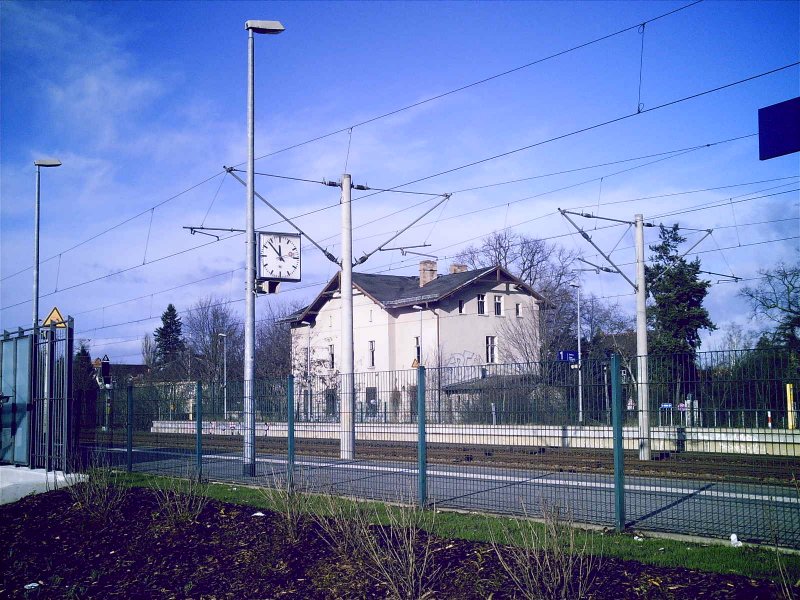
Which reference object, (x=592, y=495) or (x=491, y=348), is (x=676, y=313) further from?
(x=592, y=495)

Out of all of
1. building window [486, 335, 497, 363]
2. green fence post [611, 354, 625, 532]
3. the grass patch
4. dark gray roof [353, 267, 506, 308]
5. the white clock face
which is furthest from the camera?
building window [486, 335, 497, 363]

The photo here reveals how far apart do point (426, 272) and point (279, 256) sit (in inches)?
1390

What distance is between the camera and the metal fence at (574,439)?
8148 millimetres

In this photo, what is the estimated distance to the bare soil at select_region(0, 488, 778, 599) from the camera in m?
6.34

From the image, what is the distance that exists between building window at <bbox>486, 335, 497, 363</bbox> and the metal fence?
132 ft

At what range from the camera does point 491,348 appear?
179 feet

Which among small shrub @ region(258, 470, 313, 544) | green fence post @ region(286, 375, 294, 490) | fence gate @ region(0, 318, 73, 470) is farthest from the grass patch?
fence gate @ region(0, 318, 73, 470)

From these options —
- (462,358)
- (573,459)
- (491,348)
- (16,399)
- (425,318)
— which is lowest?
(573,459)

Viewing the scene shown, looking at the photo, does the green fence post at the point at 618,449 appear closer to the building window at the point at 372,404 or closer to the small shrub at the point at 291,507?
the small shrub at the point at 291,507

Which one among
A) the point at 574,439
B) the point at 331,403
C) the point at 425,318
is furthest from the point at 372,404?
the point at 425,318

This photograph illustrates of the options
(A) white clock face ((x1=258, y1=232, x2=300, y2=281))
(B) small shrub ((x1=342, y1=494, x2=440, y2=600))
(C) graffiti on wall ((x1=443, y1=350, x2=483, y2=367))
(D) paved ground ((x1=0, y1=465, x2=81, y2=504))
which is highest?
(A) white clock face ((x1=258, y1=232, x2=300, y2=281))

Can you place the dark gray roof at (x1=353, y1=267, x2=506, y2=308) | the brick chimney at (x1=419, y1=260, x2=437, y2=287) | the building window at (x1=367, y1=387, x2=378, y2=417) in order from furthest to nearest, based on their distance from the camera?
the brick chimney at (x1=419, y1=260, x2=437, y2=287), the dark gray roof at (x1=353, y1=267, x2=506, y2=308), the building window at (x1=367, y1=387, x2=378, y2=417)

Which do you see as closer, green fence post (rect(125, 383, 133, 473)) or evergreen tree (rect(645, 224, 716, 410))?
green fence post (rect(125, 383, 133, 473))

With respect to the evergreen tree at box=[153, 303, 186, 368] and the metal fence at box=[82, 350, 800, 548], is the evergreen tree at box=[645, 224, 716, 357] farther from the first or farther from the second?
the evergreen tree at box=[153, 303, 186, 368]
